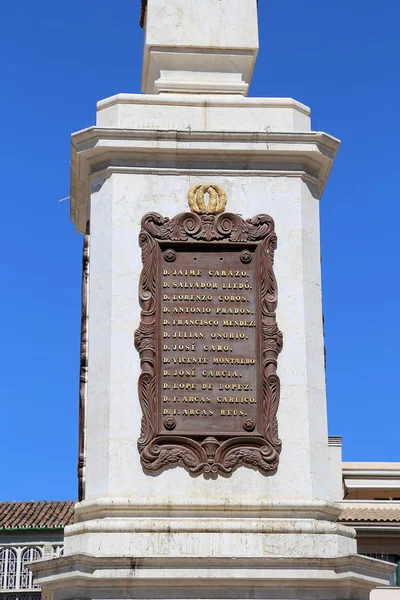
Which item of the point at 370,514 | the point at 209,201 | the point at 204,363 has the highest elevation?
the point at 370,514

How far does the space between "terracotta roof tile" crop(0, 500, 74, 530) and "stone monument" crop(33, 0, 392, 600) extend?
23.9 metres

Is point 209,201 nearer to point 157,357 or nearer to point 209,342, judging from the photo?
point 209,342

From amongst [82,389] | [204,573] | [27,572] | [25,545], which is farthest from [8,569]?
[204,573]

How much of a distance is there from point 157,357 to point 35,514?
26.6 metres

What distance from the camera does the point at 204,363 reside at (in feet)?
47.5

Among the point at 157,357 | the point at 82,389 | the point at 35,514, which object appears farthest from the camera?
the point at 35,514

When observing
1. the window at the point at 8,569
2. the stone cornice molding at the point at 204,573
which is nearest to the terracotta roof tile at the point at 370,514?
the window at the point at 8,569

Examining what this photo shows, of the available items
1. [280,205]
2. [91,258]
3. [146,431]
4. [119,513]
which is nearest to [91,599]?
[119,513]

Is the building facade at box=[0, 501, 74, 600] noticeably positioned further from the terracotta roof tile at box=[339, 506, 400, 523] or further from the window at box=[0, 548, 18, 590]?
the terracotta roof tile at box=[339, 506, 400, 523]

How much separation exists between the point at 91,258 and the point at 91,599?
156 inches

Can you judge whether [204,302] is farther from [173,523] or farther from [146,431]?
[173,523]

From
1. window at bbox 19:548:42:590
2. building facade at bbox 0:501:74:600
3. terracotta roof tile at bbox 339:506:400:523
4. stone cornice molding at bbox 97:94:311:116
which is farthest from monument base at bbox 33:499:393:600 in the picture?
window at bbox 19:548:42:590

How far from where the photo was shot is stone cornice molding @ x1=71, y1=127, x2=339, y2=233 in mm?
15102

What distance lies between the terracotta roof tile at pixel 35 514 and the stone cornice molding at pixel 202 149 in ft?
81.2
